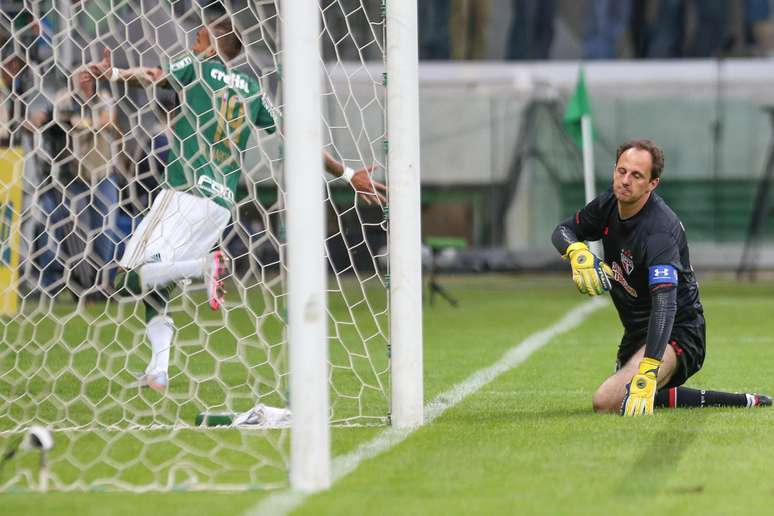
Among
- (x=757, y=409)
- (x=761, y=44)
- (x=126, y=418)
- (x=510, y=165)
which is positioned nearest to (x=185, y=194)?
(x=126, y=418)

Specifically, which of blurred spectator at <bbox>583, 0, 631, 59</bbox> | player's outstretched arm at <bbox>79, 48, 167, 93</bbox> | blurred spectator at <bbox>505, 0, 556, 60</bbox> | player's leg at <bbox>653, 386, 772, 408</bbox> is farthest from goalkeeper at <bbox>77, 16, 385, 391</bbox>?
blurred spectator at <bbox>583, 0, 631, 59</bbox>

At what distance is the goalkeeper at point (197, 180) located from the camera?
7152mm

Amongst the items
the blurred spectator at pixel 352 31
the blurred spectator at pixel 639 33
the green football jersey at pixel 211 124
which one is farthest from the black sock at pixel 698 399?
the blurred spectator at pixel 639 33

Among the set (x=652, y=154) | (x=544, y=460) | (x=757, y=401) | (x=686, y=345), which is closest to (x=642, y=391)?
(x=686, y=345)

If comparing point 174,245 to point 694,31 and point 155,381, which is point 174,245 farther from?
point 694,31

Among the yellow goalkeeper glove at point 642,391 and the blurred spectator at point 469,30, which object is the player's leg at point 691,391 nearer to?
the yellow goalkeeper glove at point 642,391

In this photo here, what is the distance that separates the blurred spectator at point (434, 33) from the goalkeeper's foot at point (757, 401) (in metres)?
15.5

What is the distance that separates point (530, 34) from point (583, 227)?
15317 mm

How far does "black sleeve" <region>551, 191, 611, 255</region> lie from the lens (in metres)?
6.84

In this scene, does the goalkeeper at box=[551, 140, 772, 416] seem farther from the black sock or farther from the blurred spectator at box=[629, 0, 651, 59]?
the blurred spectator at box=[629, 0, 651, 59]

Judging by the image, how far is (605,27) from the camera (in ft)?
72.0

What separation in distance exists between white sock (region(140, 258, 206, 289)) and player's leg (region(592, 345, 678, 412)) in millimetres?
2227

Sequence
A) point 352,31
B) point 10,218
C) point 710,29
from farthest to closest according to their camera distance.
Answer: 1. point 710,29
2. point 352,31
3. point 10,218

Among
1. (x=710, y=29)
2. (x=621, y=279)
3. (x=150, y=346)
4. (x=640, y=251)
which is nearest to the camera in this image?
(x=640, y=251)
